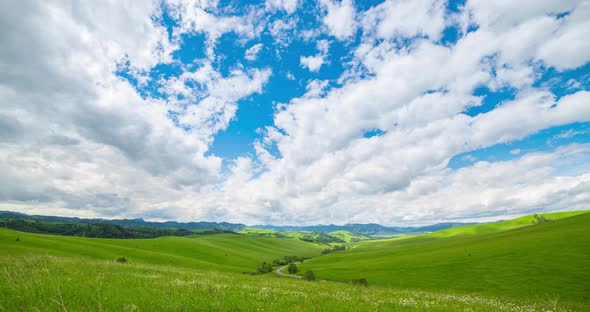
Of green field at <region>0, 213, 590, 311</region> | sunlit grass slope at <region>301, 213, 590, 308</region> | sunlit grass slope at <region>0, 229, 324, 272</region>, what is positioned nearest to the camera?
green field at <region>0, 213, 590, 311</region>

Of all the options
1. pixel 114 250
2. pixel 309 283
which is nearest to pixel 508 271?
pixel 309 283

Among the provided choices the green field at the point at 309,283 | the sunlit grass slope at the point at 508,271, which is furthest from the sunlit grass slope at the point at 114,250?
the sunlit grass slope at the point at 508,271

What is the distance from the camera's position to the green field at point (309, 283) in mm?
8664

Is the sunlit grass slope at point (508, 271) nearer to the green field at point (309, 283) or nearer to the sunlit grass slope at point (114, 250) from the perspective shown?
the green field at point (309, 283)

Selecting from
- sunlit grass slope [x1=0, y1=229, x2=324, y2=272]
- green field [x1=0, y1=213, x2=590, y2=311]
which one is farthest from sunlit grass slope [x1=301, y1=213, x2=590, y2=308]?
sunlit grass slope [x1=0, y1=229, x2=324, y2=272]

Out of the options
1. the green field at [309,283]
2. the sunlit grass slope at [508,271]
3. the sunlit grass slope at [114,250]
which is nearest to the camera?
the green field at [309,283]

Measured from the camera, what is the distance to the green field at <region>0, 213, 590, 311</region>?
8.66 metres

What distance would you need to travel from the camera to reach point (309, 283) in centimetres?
2414

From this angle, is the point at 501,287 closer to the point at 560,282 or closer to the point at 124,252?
the point at 560,282

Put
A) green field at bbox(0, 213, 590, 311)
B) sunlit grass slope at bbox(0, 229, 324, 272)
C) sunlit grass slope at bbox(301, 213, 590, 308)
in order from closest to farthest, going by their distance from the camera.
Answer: green field at bbox(0, 213, 590, 311) < sunlit grass slope at bbox(301, 213, 590, 308) < sunlit grass slope at bbox(0, 229, 324, 272)

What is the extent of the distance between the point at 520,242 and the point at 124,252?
13437 centimetres

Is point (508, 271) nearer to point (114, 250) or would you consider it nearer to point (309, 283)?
point (309, 283)

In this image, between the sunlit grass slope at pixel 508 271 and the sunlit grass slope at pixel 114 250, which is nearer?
the sunlit grass slope at pixel 508 271

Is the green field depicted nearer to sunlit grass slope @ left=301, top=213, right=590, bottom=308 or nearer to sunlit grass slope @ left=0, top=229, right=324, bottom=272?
sunlit grass slope @ left=301, top=213, right=590, bottom=308
